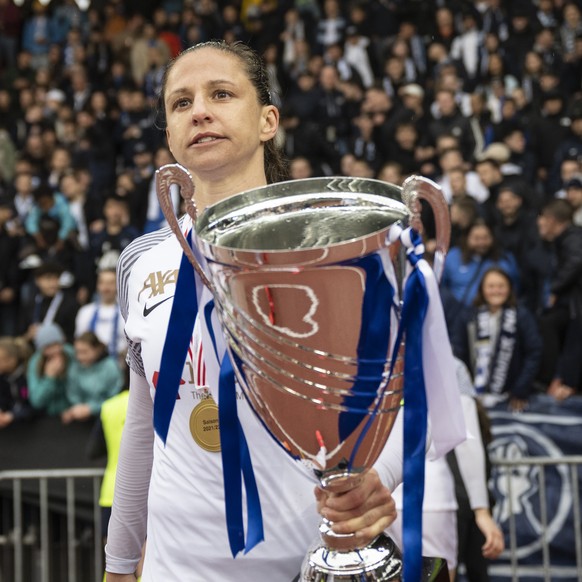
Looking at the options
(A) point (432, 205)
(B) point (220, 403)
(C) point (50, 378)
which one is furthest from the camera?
(C) point (50, 378)

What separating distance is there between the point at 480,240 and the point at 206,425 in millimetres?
6029

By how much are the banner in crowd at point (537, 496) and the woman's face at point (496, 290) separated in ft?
3.02

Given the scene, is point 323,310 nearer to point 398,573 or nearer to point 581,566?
point 398,573

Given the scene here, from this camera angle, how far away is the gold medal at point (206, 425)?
7.52ft

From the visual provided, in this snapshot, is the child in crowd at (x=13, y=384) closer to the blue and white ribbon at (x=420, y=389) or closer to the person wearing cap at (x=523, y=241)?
the person wearing cap at (x=523, y=241)

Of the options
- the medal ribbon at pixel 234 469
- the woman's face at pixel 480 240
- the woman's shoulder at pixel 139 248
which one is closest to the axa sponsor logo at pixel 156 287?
the woman's shoulder at pixel 139 248

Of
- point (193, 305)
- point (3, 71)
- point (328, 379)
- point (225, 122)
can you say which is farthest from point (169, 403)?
point (3, 71)

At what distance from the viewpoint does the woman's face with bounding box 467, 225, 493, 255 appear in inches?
319

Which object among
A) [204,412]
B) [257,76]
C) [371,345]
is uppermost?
[257,76]

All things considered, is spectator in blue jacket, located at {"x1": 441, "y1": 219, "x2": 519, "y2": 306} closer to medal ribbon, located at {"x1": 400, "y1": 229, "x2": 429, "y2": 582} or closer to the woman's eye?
the woman's eye

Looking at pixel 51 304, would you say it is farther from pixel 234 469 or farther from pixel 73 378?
pixel 234 469

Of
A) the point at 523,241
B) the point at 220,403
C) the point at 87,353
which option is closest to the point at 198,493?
the point at 220,403

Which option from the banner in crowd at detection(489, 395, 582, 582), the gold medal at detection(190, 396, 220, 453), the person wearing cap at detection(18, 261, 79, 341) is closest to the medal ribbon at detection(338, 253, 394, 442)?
the gold medal at detection(190, 396, 220, 453)

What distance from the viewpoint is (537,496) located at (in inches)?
231
